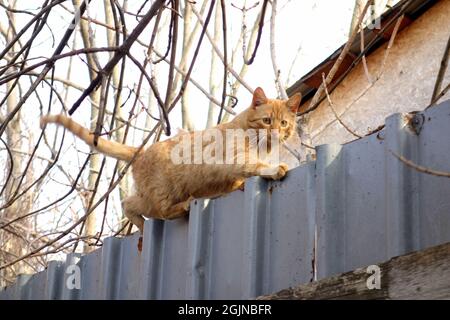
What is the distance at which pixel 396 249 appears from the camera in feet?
7.25

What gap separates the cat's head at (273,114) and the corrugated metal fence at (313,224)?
60.4 inches

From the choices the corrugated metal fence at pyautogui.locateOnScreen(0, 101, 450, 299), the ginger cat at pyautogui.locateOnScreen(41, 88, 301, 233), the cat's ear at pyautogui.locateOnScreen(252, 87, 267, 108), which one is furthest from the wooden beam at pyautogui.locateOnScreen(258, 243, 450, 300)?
the cat's ear at pyautogui.locateOnScreen(252, 87, 267, 108)

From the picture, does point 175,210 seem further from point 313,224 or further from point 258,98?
point 313,224

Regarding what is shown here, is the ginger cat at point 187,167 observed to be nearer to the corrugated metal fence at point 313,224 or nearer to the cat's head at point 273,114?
the cat's head at point 273,114

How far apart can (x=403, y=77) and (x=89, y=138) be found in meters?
3.40

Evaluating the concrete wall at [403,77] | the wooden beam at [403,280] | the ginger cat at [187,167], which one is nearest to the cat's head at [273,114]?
the ginger cat at [187,167]

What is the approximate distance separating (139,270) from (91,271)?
61cm

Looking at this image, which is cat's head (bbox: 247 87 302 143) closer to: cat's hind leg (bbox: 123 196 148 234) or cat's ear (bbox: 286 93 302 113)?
cat's ear (bbox: 286 93 302 113)

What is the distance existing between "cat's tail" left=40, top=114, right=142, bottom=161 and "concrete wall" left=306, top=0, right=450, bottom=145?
2.02 meters

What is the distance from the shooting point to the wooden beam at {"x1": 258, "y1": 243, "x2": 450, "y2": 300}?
1.48 m

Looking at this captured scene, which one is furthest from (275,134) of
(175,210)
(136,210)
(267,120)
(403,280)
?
(403,280)

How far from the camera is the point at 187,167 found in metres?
4.55

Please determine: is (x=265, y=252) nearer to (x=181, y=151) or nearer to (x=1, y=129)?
(x=1, y=129)
